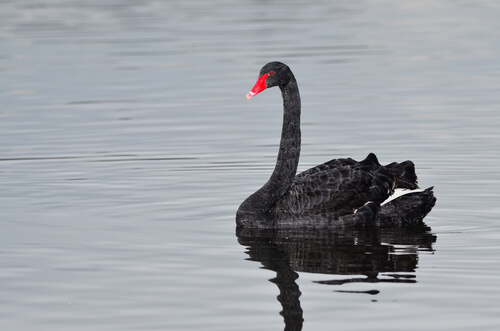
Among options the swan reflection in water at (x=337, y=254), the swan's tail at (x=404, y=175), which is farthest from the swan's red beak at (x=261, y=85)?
the swan's tail at (x=404, y=175)

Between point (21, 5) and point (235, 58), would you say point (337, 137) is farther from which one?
point (21, 5)

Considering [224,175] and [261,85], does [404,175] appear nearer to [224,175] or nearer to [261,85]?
[261,85]

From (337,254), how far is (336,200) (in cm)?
120

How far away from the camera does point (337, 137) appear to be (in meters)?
15.2

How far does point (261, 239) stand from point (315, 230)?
60cm

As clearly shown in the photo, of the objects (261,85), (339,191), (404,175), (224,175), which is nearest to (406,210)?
(404,175)

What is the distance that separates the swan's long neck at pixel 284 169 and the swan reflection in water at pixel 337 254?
255mm

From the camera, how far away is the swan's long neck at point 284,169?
10805 mm

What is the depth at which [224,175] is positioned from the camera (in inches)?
516

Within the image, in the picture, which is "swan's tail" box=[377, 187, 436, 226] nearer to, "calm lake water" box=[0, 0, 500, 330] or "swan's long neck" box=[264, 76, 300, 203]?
"calm lake water" box=[0, 0, 500, 330]

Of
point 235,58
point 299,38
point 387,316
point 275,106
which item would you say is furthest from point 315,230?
point 299,38

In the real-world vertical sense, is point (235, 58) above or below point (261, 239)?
above

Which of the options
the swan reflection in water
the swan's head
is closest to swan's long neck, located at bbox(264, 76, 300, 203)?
the swan's head

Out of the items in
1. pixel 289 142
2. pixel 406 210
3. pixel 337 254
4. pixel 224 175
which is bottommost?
pixel 337 254
